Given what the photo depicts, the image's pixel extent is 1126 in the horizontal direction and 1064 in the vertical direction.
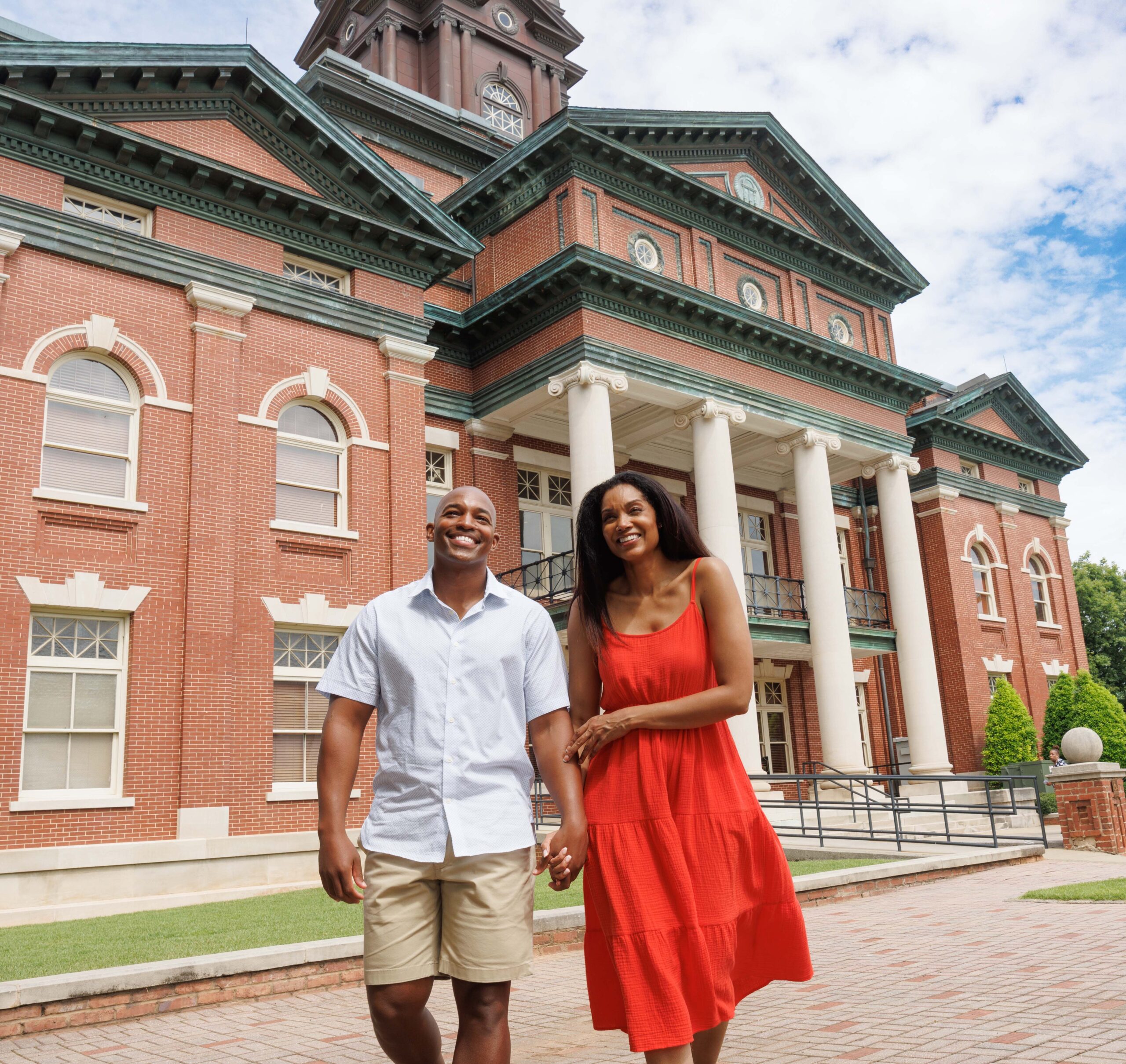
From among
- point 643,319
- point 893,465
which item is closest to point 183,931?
point 643,319

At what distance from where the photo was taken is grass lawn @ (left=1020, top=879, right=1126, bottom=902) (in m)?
9.39

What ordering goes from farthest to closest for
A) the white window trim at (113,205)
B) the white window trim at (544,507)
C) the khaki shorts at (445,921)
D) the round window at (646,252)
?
the white window trim at (544,507)
the round window at (646,252)
the white window trim at (113,205)
the khaki shorts at (445,921)

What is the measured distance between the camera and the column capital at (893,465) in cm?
2544

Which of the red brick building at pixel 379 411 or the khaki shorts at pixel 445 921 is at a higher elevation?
the red brick building at pixel 379 411

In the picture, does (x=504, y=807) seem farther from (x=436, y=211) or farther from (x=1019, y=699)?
(x=1019, y=699)

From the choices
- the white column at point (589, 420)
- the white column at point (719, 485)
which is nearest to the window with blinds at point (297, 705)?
the white column at point (589, 420)

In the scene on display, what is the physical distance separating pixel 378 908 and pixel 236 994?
4.20m

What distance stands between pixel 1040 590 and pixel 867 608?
912cm

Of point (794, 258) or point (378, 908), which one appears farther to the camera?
point (794, 258)

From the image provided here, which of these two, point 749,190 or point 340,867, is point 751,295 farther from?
point 340,867

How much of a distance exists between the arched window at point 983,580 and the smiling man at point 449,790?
1132 inches

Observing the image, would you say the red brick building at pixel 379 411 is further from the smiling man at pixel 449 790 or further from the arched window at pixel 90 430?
the smiling man at pixel 449 790

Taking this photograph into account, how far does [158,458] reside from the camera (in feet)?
49.8

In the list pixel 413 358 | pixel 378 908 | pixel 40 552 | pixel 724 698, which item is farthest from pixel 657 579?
pixel 413 358
